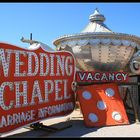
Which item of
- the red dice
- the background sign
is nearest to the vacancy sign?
the background sign

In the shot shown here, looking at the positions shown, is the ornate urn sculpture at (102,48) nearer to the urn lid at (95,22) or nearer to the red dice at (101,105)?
the urn lid at (95,22)

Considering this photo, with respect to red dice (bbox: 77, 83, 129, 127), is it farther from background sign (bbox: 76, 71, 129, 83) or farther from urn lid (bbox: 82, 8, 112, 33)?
urn lid (bbox: 82, 8, 112, 33)

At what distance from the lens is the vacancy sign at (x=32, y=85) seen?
8352 mm

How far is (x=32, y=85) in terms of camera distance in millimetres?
9422

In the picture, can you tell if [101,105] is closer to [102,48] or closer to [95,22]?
[102,48]

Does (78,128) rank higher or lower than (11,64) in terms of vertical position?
lower

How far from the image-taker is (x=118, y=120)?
10.5 m

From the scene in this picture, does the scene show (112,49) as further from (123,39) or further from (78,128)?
(78,128)

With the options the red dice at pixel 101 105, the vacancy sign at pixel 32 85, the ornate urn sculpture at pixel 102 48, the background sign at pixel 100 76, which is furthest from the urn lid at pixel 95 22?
the red dice at pixel 101 105

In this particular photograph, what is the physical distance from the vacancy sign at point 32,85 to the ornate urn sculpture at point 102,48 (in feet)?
4.12

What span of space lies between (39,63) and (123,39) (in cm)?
433

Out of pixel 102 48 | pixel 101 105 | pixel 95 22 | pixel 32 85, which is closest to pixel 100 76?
pixel 101 105

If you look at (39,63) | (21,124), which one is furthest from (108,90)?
(21,124)

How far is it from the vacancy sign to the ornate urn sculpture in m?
1.25
